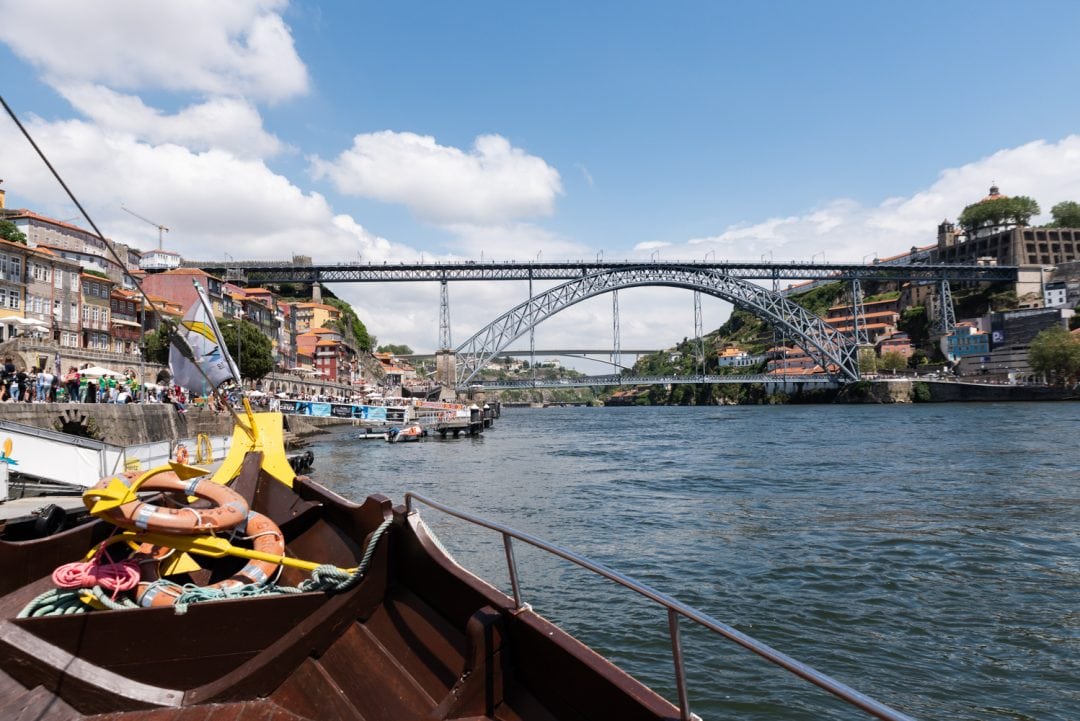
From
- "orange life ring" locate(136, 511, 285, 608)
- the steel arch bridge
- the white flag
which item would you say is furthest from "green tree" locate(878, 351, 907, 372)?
"orange life ring" locate(136, 511, 285, 608)

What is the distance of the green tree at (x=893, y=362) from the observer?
244 feet

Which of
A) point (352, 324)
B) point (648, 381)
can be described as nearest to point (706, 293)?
point (648, 381)

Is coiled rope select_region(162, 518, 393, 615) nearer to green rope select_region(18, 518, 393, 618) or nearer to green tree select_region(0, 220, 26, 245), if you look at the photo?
green rope select_region(18, 518, 393, 618)

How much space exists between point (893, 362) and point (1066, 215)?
30.9m

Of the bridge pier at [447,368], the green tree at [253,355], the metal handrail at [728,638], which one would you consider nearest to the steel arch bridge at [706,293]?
the bridge pier at [447,368]

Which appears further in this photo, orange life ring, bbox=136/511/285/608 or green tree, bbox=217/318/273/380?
green tree, bbox=217/318/273/380

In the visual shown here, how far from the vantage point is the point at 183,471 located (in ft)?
13.4

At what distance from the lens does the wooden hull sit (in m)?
2.61

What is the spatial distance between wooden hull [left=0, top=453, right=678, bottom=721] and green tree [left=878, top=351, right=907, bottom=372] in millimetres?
81410

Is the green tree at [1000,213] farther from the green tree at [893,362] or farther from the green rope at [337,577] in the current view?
the green rope at [337,577]

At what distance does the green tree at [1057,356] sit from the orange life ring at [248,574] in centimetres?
6264

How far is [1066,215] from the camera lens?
81.4m

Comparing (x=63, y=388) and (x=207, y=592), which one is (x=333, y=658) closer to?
(x=207, y=592)

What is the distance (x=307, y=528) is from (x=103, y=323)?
39.3 metres
